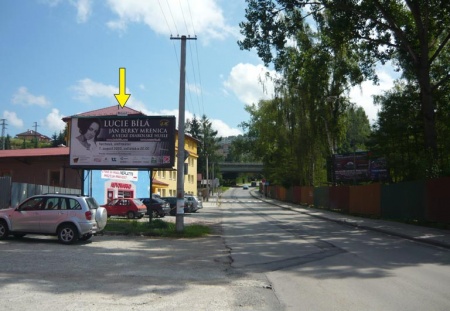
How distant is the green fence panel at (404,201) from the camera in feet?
76.3

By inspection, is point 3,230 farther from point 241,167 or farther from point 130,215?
point 241,167

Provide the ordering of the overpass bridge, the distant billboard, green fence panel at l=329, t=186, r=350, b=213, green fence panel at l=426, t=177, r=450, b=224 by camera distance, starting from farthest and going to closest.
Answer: the overpass bridge, the distant billboard, green fence panel at l=329, t=186, r=350, b=213, green fence panel at l=426, t=177, r=450, b=224

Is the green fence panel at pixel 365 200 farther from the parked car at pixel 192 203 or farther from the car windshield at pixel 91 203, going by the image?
the car windshield at pixel 91 203

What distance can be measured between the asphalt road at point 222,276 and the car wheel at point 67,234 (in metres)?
0.52

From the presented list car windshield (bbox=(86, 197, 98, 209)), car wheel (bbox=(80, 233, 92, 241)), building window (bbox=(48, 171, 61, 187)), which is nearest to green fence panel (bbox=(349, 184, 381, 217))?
car windshield (bbox=(86, 197, 98, 209))

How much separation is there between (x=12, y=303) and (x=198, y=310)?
2783 mm

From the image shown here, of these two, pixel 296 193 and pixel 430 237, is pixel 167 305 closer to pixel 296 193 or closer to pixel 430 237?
pixel 430 237

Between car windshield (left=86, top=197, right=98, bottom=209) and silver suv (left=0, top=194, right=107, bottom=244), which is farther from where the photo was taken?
car windshield (left=86, top=197, right=98, bottom=209)

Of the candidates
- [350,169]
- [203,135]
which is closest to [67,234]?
[350,169]

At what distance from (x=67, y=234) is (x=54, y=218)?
684mm

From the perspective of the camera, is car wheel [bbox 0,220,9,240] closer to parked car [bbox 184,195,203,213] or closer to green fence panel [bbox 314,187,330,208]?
parked car [bbox 184,195,203,213]

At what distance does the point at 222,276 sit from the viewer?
9438 mm

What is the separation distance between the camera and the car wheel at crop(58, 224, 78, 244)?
14.5m

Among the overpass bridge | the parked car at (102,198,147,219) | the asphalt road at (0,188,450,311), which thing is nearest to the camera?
the asphalt road at (0,188,450,311)
